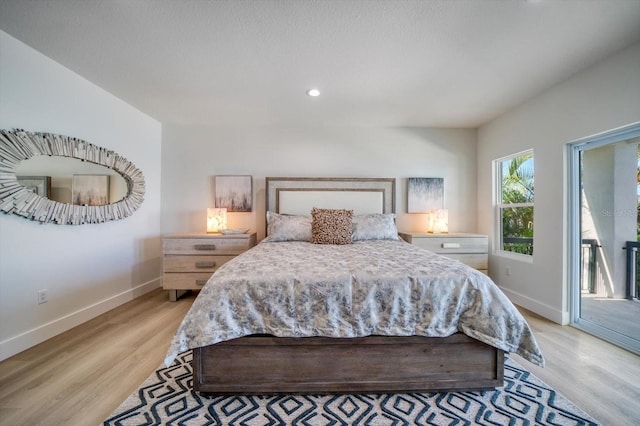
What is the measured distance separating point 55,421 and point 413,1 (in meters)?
3.06

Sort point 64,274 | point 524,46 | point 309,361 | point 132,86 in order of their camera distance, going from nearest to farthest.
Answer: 1. point 309,361
2. point 524,46
3. point 64,274
4. point 132,86

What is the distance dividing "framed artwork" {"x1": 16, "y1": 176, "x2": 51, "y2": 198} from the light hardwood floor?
1246 millimetres

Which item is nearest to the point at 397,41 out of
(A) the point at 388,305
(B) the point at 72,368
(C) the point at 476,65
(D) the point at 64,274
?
(C) the point at 476,65

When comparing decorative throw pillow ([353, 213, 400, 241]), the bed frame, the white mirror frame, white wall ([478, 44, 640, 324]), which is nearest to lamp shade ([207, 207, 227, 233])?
the white mirror frame

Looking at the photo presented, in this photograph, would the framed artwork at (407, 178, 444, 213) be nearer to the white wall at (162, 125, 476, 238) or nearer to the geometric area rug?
the white wall at (162, 125, 476, 238)

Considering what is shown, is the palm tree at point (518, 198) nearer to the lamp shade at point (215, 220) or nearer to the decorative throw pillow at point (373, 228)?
the decorative throw pillow at point (373, 228)

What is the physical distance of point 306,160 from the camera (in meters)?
3.76

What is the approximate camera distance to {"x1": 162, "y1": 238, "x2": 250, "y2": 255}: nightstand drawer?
3.08m

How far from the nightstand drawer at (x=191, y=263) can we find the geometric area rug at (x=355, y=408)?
5.17 feet

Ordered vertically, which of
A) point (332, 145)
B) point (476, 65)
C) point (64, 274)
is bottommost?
point (64, 274)

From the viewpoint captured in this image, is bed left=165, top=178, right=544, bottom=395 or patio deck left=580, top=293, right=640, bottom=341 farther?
patio deck left=580, top=293, right=640, bottom=341

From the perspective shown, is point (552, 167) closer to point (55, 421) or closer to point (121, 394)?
point (121, 394)

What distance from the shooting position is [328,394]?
1.53 metres

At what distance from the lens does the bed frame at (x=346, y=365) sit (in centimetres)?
147
